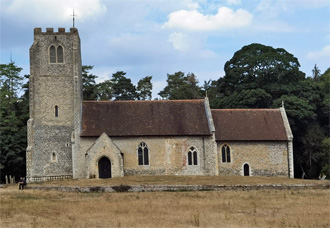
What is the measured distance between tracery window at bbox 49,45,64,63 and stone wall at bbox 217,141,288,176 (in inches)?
731

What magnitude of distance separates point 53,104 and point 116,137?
7275mm

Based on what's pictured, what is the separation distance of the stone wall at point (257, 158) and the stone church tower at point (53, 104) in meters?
15.5

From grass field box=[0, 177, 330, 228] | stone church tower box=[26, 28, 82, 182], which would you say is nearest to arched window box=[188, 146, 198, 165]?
stone church tower box=[26, 28, 82, 182]

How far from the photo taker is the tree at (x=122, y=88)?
80500 mm

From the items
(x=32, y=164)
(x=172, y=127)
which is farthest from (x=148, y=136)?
(x=32, y=164)

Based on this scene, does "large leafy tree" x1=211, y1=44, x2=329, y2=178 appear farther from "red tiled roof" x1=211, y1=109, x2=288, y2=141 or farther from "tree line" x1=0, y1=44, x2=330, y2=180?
"red tiled roof" x1=211, y1=109, x2=288, y2=141

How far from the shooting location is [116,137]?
47250 mm

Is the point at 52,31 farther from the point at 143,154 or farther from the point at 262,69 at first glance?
the point at 262,69

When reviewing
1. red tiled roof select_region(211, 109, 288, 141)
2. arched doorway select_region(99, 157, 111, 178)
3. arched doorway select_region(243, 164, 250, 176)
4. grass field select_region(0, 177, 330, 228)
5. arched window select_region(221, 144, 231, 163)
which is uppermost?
red tiled roof select_region(211, 109, 288, 141)

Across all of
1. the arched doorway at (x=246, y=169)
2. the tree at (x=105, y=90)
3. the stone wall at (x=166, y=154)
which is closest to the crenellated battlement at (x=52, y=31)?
the stone wall at (x=166, y=154)

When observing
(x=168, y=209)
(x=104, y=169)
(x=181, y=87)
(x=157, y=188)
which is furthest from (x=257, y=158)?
(x=181, y=87)

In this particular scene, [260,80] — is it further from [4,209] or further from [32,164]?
[4,209]

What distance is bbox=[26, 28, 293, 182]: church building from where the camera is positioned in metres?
46.6

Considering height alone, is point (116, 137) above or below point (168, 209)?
above
